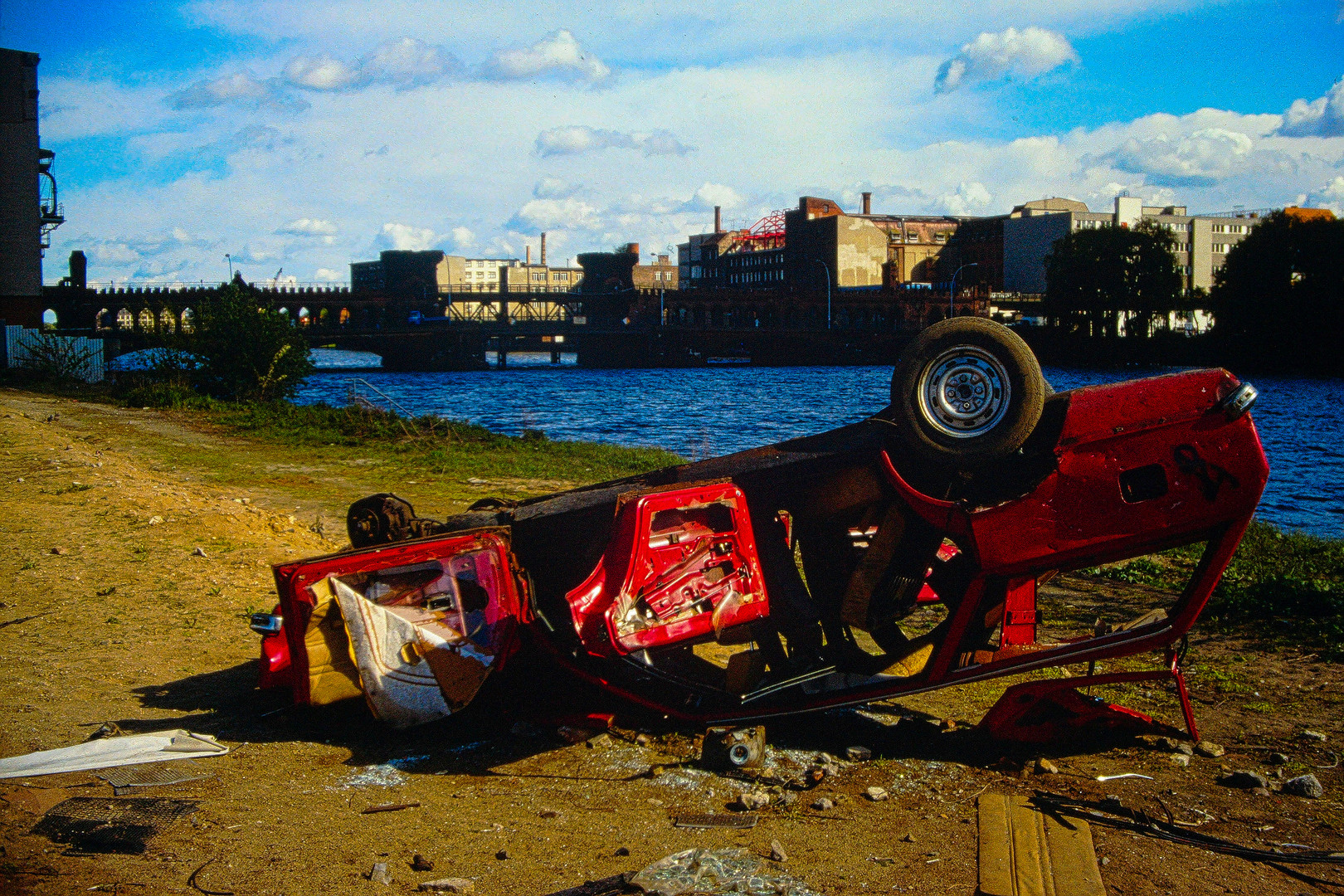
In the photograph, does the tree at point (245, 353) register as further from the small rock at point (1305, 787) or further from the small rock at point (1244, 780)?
the small rock at point (1305, 787)

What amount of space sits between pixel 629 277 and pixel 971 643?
119 meters

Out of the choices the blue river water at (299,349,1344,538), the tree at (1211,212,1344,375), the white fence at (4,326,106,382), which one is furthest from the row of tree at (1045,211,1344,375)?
the white fence at (4,326,106,382)

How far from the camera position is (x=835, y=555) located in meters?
6.90

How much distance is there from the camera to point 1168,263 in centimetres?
8988

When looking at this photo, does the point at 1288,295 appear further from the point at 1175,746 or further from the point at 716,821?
the point at 716,821

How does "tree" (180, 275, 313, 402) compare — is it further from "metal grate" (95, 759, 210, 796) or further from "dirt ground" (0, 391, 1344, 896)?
"metal grate" (95, 759, 210, 796)

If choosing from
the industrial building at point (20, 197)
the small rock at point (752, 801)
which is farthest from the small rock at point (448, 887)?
the industrial building at point (20, 197)

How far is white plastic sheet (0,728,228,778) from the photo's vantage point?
5.41m

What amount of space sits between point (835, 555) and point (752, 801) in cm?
210

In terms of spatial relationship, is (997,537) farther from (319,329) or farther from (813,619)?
(319,329)

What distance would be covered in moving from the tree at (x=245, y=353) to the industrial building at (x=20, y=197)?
67.6ft

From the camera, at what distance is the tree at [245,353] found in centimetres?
3108

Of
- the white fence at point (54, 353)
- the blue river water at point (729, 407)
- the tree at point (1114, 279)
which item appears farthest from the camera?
the tree at point (1114, 279)

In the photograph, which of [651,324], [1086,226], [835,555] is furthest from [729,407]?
[1086,226]
